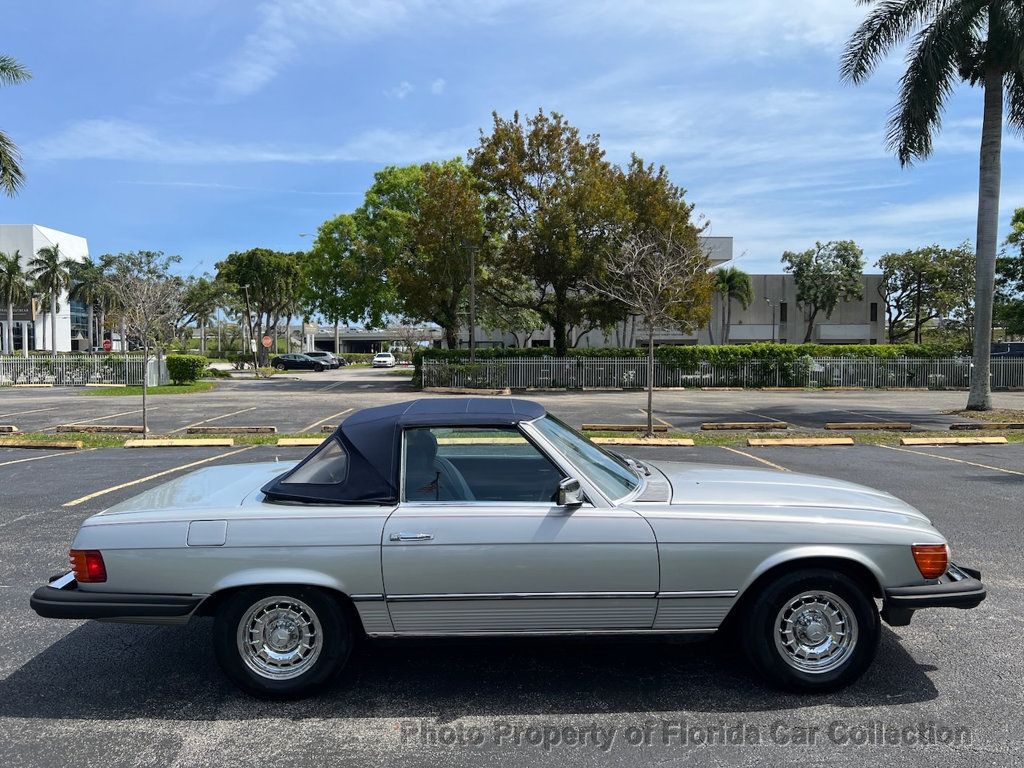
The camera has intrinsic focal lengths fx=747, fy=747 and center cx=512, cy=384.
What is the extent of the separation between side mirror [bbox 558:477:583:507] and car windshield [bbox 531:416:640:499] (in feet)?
0.58

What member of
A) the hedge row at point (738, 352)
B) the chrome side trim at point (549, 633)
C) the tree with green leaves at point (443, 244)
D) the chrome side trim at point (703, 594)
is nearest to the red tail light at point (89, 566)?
the chrome side trim at point (549, 633)

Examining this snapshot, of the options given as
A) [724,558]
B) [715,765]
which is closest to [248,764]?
[715,765]

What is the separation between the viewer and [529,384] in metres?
33.5

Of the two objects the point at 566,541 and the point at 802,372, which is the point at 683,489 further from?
the point at 802,372

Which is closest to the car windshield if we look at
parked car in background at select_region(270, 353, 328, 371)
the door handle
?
the door handle

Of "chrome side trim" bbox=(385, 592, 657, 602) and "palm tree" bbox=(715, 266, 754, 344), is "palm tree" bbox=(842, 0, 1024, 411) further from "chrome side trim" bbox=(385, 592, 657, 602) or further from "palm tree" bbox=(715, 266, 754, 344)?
"palm tree" bbox=(715, 266, 754, 344)

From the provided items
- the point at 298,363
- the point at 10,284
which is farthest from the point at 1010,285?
the point at 10,284

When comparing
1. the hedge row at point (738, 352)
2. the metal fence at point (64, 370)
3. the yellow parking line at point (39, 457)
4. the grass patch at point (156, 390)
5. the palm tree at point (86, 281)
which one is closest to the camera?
the yellow parking line at point (39, 457)

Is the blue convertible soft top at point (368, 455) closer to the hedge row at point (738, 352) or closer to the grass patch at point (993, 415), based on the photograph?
the grass patch at point (993, 415)

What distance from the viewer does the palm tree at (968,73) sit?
1806 centimetres

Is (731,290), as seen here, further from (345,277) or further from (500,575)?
(500,575)

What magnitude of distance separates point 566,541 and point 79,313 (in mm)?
111866

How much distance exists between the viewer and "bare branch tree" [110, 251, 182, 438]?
123 feet

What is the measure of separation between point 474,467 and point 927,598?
2.54m
